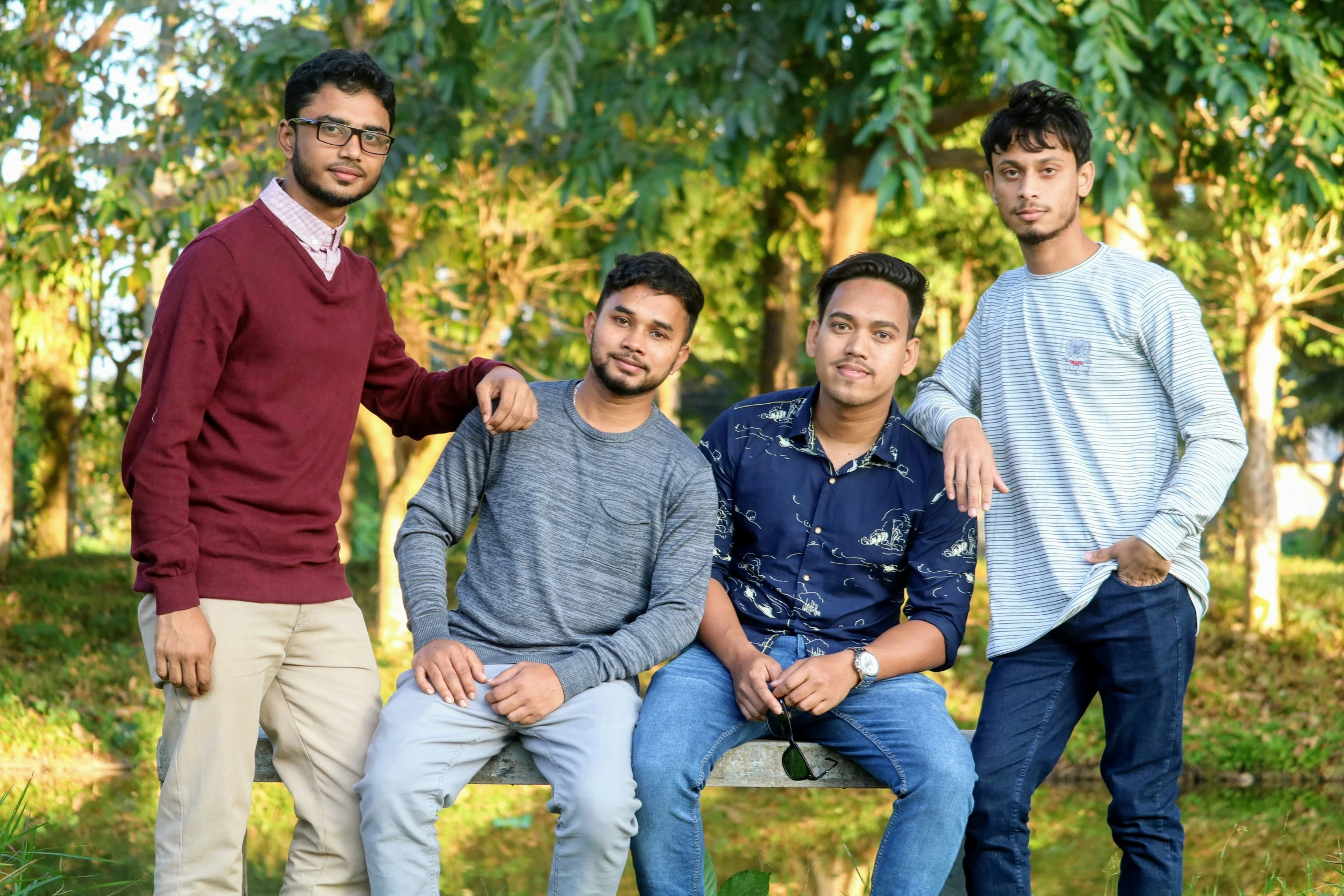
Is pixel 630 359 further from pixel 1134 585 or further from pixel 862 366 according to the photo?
pixel 1134 585

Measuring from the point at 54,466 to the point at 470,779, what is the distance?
475 inches

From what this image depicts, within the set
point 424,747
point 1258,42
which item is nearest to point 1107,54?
point 1258,42

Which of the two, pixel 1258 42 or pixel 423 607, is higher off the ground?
pixel 1258 42

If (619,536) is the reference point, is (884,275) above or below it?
above

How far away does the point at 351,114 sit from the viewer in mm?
3002

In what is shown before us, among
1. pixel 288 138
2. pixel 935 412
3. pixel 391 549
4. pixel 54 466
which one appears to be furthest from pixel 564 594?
pixel 54 466

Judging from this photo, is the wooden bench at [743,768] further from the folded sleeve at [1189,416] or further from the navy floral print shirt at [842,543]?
the folded sleeve at [1189,416]

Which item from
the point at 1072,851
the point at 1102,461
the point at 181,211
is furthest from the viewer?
the point at 181,211

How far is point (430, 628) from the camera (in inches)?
125

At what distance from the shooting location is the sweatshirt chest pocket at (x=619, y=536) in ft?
10.8

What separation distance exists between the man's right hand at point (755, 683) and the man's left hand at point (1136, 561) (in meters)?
0.83

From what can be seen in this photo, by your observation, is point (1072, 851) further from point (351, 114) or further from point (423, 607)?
point (351, 114)

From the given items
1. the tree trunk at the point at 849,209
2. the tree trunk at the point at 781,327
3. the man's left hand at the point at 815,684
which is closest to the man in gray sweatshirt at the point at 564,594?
the man's left hand at the point at 815,684

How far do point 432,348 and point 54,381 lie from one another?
4766mm
